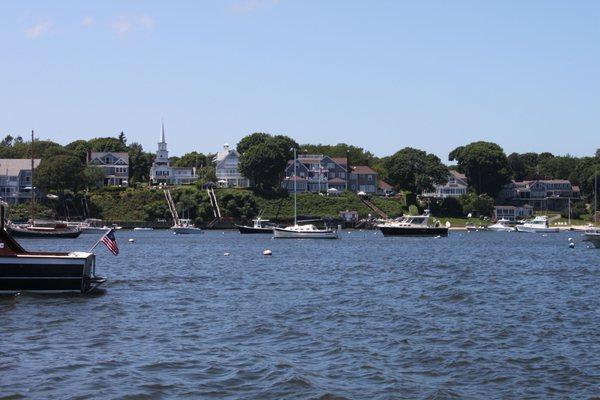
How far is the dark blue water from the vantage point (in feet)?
68.5

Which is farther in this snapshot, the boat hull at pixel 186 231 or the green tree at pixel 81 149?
the green tree at pixel 81 149

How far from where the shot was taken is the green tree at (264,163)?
17459cm

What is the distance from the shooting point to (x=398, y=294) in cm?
4091

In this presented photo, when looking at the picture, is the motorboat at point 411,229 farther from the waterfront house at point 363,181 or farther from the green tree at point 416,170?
the waterfront house at point 363,181

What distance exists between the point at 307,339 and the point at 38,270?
13.5m

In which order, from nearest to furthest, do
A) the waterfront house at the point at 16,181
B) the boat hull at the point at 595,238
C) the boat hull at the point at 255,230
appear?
the boat hull at the point at 595,238 < the boat hull at the point at 255,230 < the waterfront house at the point at 16,181

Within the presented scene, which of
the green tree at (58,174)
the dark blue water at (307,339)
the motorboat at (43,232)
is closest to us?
the dark blue water at (307,339)

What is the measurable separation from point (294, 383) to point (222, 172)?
171 m

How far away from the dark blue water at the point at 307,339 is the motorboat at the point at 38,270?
1.99 ft

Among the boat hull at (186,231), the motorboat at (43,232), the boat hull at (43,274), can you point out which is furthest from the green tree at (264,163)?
the boat hull at (43,274)

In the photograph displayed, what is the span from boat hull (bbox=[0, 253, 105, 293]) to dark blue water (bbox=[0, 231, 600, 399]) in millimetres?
562

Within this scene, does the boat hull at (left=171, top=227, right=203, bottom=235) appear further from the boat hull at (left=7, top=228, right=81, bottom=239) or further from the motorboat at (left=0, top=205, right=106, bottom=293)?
the motorboat at (left=0, top=205, right=106, bottom=293)

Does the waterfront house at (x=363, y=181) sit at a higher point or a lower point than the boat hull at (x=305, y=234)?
higher

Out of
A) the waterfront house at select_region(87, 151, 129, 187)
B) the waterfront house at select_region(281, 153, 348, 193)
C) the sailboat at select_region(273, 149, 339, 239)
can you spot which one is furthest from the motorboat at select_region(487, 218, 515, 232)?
the waterfront house at select_region(87, 151, 129, 187)
